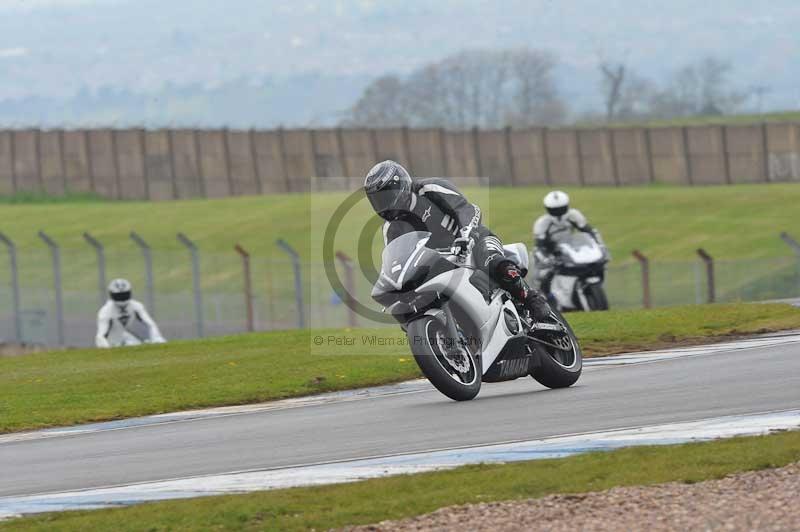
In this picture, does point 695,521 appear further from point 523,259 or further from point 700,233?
point 700,233

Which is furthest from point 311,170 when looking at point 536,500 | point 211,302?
point 536,500

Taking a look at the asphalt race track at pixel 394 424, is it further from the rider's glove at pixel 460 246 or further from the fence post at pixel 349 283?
the fence post at pixel 349 283

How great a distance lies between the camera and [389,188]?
37.1 feet

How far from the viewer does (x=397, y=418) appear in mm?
11328

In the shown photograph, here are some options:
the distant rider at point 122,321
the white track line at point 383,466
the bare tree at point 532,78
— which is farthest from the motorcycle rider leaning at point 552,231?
the bare tree at point 532,78

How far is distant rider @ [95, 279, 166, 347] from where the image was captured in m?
20.4

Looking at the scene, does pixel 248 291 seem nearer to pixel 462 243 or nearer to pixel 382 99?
pixel 462 243

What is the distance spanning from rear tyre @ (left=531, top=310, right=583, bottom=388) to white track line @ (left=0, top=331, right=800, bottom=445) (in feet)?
4.31

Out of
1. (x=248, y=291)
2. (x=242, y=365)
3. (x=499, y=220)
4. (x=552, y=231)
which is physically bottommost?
(x=242, y=365)

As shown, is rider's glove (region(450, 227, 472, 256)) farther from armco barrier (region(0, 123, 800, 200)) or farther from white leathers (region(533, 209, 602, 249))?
armco barrier (region(0, 123, 800, 200))

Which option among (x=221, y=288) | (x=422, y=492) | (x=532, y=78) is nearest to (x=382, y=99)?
(x=532, y=78)

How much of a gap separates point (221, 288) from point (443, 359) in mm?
17425

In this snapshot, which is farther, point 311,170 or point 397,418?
point 311,170

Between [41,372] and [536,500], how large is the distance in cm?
1025
